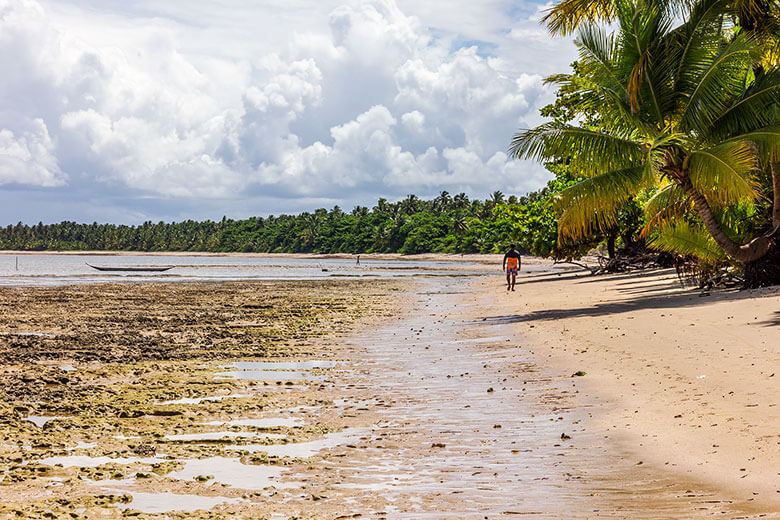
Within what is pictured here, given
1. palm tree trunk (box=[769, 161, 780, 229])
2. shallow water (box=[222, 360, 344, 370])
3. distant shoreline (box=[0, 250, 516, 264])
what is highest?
palm tree trunk (box=[769, 161, 780, 229])

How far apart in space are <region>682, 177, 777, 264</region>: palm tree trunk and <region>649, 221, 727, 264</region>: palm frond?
1.27 m

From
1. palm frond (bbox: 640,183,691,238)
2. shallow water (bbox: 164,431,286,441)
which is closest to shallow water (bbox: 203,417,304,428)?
shallow water (bbox: 164,431,286,441)

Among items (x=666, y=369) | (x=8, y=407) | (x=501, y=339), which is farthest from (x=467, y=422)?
(x=501, y=339)

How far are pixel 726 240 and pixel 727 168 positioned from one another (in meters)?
2.67

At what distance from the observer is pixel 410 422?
797 centimetres

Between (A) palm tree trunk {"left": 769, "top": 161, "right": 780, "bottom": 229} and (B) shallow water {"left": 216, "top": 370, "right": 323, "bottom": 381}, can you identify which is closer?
(B) shallow water {"left": 216, "top": 370, "right": 323, "bottom": 381}

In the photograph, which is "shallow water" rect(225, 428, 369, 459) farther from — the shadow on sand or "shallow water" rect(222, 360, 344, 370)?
the shadow on sand

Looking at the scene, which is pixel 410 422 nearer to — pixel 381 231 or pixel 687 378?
pixel 687 378

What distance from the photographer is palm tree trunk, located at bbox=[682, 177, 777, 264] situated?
1880 cm

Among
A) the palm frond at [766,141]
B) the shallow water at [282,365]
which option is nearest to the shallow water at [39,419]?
the shallow water at [282,365]

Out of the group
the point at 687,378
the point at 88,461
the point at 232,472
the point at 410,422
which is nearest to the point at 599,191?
the point at 687,378

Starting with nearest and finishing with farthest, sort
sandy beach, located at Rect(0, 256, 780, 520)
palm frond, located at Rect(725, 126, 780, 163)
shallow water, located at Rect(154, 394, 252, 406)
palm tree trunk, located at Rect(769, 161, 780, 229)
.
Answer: sandy beach, located at Rect(0, 256, 780, 520) < shallow water, located at Rect(154, 394, 252, 406) < palm frond, located at Rect(725, 126, 780, 163) < palm tree trunk, located at Rect(769, 161, 780, 229)

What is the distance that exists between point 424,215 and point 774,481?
148 meters

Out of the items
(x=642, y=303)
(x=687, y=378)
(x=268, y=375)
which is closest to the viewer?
(x=687, y=378)
